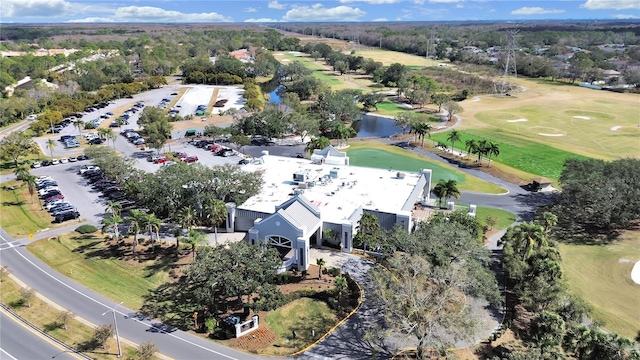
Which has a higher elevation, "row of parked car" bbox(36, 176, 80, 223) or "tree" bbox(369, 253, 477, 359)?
"tree" bbox(369, 253, 477, 359)

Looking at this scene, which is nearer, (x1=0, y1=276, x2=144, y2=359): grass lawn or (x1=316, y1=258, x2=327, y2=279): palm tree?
(x1=0, y1=276, x2=144, y2=359): grass lawn

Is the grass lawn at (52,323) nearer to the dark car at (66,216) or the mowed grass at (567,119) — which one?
the dark car at (66,216)

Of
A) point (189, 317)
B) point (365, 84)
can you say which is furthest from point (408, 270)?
point (365, 84)

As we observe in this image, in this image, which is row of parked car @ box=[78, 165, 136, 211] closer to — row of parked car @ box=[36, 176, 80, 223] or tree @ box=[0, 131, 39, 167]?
row of parked car @ box=[36, 176, 80, 223]

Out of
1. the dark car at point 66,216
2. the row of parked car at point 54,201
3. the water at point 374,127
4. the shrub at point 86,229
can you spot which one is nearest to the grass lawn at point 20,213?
the row of parked car at point 54,201

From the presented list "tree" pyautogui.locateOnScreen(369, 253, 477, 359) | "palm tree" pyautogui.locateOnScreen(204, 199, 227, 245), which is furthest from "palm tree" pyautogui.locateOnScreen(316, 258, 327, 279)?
"palm tree" pyautogui.locateOnScreen(204, 199, 227, 245)

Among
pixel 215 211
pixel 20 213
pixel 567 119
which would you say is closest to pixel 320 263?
pixel 215 211

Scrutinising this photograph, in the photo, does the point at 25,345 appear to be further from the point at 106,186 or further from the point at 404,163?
the point at 404,163
